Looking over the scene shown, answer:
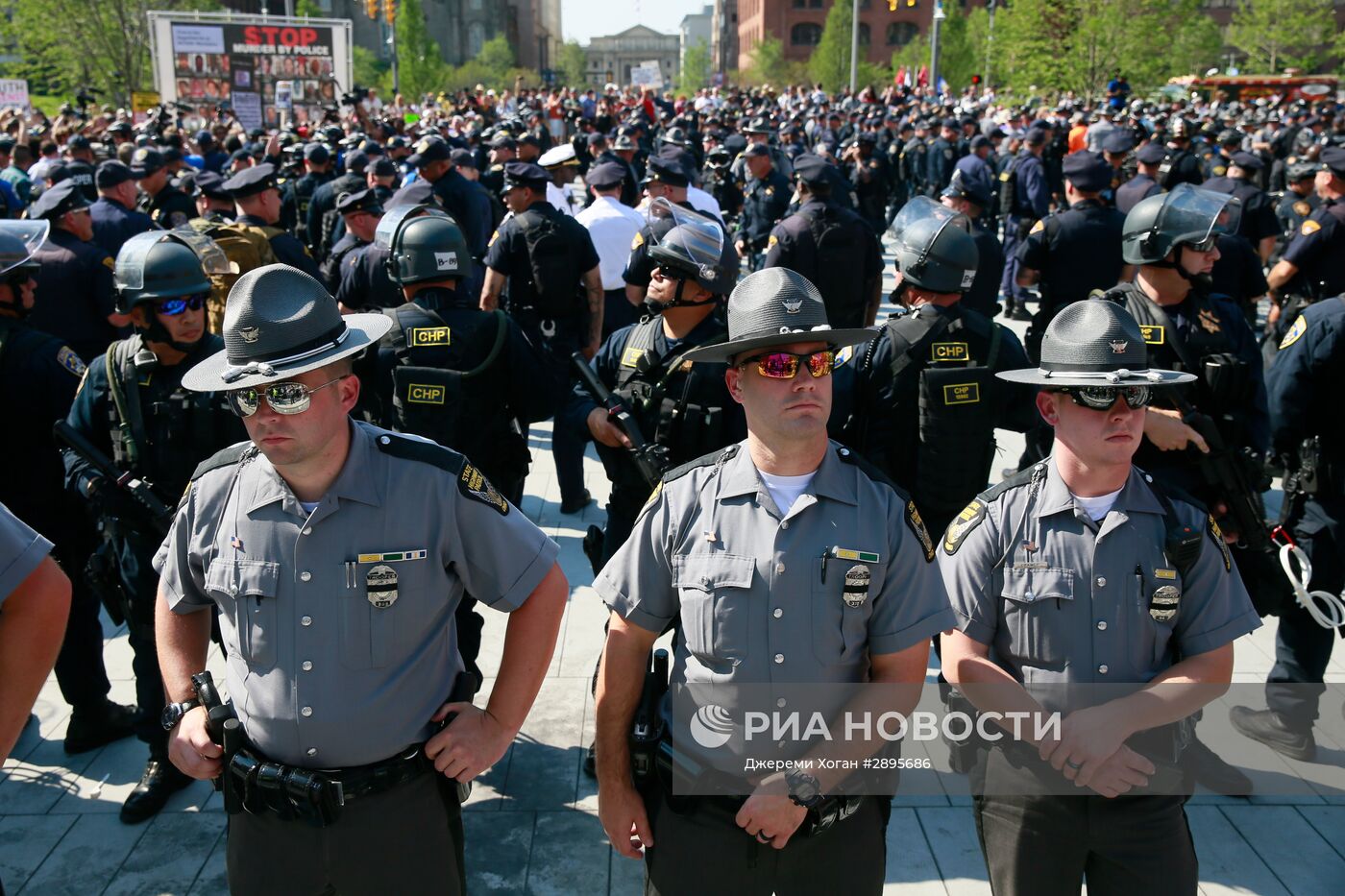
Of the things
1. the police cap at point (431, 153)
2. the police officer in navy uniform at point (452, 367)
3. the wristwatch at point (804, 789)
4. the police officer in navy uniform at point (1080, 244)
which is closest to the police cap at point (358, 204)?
the police cap at point (431, 153)

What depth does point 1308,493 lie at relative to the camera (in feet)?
15.2

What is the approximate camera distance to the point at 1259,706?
5039mm

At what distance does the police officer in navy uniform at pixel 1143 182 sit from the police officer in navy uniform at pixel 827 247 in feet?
9.65

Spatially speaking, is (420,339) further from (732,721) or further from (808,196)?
(808,196)

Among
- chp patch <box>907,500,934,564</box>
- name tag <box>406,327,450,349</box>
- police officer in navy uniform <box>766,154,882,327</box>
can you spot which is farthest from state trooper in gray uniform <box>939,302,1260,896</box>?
police officer in navy uniform <box>766,154,882,327</box>

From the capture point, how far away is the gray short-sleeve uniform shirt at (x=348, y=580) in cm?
277

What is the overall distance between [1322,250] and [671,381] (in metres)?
6.11

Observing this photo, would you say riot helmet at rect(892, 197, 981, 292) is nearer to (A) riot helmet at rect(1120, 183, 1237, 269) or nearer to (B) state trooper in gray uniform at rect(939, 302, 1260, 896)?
(A) riot helmet at rect(1120, 183, 1237, 269)

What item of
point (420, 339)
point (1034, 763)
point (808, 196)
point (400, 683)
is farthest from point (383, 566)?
point (808, 196)

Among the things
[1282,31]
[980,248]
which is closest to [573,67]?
[1282,31]

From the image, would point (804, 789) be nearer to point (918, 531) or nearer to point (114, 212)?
point (918, 531)

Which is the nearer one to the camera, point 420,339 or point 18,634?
point 18,634

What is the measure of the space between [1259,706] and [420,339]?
13.5 ft

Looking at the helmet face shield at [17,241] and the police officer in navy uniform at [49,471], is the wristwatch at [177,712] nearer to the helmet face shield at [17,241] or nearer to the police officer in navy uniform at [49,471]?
the police officer in navy uniform at [49,471]
